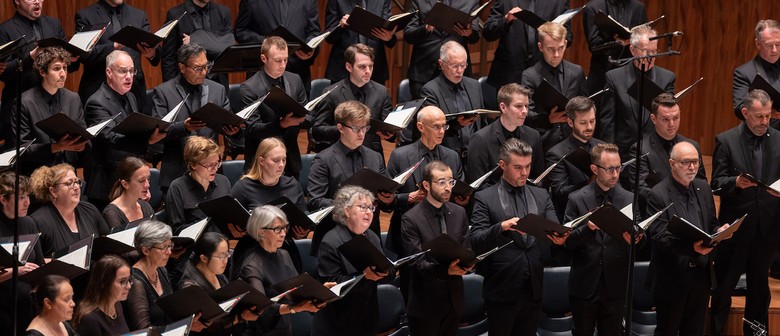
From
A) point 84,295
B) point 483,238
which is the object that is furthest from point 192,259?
point 483,238

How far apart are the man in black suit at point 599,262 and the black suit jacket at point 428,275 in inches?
23.4

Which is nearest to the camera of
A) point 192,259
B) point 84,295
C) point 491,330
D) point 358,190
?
point 84,295

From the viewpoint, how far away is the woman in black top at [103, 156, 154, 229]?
463cm

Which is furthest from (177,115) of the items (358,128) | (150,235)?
(150,235)

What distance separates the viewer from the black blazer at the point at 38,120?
4988 millimetres

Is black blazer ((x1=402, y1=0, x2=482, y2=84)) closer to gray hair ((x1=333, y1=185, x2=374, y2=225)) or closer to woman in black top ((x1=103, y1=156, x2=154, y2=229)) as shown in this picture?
gray hair ((x1=333, y1=185, x2=374, y2=225))

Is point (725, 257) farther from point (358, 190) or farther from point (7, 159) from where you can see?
point (7, 159)

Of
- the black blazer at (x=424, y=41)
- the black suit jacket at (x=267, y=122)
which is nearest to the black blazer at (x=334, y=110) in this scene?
the black suit jacket at (x=267, y=122)

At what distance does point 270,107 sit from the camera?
5.57 m

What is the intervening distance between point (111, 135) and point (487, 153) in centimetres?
168

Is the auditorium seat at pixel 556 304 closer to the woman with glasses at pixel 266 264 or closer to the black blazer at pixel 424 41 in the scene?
the woman with glasses at pixel 266 264

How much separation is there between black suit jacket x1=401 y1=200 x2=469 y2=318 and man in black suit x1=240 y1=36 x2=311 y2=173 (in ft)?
2.96

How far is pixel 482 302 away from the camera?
5.41m

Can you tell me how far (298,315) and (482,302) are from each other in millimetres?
909
